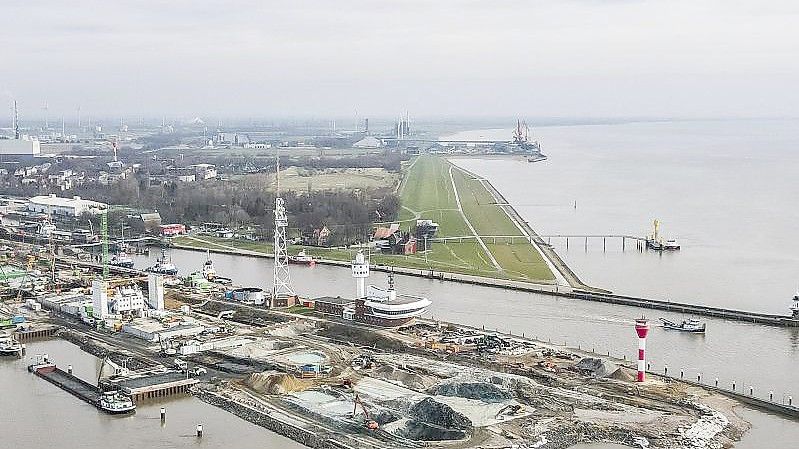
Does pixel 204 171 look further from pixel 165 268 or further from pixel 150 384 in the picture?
pixel 150 384

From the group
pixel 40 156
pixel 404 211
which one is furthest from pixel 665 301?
pixel 40 156

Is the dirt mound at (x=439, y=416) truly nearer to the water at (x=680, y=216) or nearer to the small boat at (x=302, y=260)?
the water at (x=680, y=216)

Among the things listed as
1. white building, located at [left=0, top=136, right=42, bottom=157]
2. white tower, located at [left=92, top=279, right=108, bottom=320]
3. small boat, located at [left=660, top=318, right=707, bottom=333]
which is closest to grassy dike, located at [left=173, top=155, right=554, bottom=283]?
small boat, located at [left=660, top=318, right=707, bottom=333]

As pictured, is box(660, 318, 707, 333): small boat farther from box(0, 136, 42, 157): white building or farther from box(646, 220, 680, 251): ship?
box(0, 136, 42, 157): white building

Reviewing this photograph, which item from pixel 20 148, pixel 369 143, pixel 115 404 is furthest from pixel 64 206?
pixel 369 143

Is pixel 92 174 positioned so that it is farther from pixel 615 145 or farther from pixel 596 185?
pixel 615 145

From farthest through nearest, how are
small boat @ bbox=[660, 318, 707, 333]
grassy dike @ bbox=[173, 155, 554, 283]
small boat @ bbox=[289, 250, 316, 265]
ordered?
1. small boat @ bbox=[289, 250, 316, 265]
2. grassy dike @ bbox=[173, 155, 554, 283]
3. small boat @ bbox=[660, 318, 707, 333]
